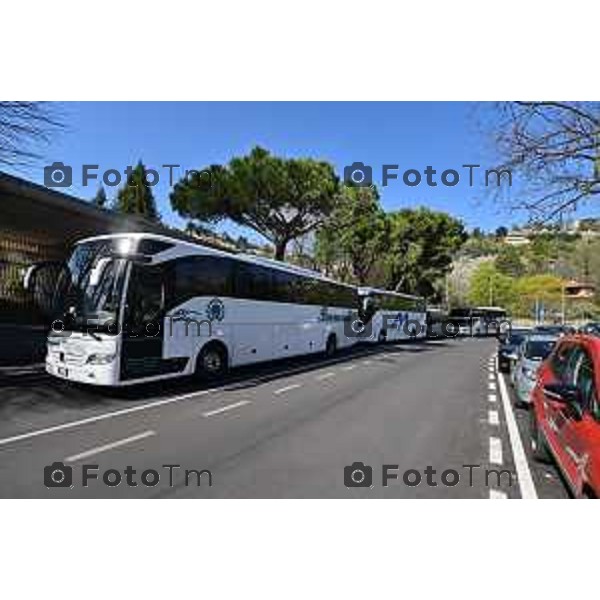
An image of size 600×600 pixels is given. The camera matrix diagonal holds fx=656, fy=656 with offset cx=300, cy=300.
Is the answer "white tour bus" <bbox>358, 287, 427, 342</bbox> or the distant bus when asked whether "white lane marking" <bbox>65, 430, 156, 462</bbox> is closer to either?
"white tour bus" <bbox>358, 287, 427, 342</bbox>

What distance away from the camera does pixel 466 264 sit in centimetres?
13462

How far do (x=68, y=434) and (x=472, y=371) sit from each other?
570 inches

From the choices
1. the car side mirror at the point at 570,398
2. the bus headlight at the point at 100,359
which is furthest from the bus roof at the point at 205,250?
the car side mirror at the point at 570,398

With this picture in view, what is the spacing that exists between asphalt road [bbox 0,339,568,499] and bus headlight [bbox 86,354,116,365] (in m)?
0.70

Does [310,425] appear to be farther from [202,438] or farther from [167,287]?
[167,287]

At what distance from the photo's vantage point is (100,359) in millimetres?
11547

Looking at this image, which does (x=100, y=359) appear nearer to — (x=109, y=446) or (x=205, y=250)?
(x=109, y=446)

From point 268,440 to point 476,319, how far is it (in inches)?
2058

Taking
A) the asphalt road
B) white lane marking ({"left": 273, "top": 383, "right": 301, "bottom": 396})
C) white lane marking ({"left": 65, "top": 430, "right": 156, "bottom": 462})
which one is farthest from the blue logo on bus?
white lane marking ({"left": 65, "top": 430, "right": 156, "bottom": 462})

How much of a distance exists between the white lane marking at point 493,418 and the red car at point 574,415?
9.40ft

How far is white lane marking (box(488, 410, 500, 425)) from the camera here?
1066 cm

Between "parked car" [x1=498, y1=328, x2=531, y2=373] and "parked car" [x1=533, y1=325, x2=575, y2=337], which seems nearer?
"parked car" [x1=533, y1=325, x2=575, y2=337]

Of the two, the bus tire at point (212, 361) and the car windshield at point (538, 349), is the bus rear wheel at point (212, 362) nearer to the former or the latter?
the bus tire at point (212, 361)

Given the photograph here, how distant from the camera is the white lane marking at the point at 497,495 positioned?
6133mm
